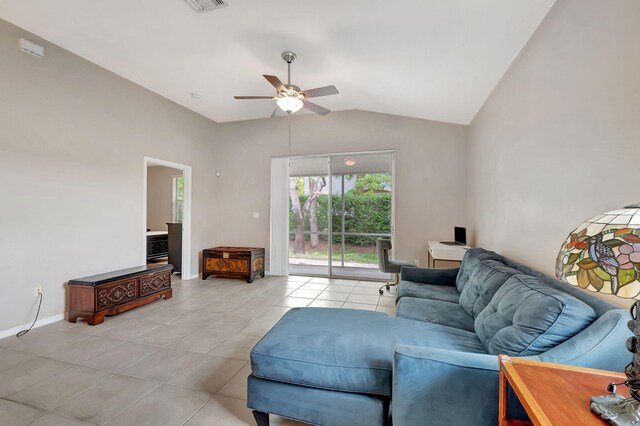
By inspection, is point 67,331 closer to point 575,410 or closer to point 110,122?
point 110,122

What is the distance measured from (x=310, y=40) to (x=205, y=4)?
1001 mm

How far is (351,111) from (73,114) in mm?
4156

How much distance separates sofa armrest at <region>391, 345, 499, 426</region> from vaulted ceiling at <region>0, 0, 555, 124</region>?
242 cm

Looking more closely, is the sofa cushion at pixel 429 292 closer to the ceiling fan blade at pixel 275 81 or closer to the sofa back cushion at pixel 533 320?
the sofa back cushion at pixel 533 320

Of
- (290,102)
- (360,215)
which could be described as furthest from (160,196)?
(290,102)

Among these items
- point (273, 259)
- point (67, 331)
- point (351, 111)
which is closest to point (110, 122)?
point (67, 331)

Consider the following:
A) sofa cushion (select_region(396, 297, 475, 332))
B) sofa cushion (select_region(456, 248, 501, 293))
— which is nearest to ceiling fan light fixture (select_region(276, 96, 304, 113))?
sofa cushion (select_region(396, 297, 475, 332))

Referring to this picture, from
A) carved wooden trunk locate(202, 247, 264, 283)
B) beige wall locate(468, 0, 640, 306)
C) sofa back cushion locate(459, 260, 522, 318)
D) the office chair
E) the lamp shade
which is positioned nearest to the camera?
the lamp shade

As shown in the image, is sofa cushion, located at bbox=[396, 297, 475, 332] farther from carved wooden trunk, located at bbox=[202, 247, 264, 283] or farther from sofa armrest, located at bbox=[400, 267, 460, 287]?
carved wooden trunk, located at bbox=[202, 247, 264, 283]

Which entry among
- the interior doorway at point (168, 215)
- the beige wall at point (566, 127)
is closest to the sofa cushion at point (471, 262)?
the beige wall at point (566, 127)

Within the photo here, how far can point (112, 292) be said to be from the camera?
321 cm

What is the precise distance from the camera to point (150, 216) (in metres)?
7.70

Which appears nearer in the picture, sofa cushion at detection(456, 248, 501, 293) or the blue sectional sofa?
the blue sectional sofa

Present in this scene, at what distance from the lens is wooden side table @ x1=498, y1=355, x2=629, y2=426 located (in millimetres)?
779
